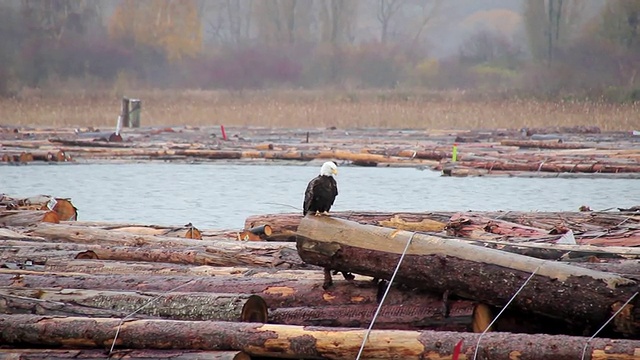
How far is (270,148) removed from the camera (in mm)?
22984

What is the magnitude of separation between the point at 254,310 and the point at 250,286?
402 millimetres

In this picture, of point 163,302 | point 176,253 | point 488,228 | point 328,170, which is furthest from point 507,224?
point 163,302

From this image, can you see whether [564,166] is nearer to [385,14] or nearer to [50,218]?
[50,218]

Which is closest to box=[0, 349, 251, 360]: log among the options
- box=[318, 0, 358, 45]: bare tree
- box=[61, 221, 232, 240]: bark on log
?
box=[61, 221, 232, 240]: bark on log

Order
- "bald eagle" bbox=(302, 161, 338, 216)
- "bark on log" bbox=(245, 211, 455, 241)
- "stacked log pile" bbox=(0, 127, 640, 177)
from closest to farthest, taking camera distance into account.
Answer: "bald eagle" bbox=(302, 161, 338, 216), "bark on log" bbox=(245, 211, 455, 241), "stacked log pile" bbox=(0, 127, 640, 177)

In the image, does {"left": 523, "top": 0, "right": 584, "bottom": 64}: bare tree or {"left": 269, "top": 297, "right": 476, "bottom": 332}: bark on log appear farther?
{"left": 523, "top": 0, "right": 584, "bottom": 64}: bare tree

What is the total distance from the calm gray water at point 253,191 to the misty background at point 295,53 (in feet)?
51.6

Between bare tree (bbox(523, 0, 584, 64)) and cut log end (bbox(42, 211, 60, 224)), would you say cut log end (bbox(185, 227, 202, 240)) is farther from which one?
bare tree (bbox(523, 0, 584, 64))

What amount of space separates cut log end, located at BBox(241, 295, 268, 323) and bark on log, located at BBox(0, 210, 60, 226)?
3.86 m

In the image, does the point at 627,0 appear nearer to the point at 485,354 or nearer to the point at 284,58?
the point at 284,58

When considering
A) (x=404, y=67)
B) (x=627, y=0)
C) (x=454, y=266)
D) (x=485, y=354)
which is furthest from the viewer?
(x=404, y=67)

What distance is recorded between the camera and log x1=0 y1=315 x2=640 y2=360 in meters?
4.86

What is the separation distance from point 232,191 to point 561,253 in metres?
12.5

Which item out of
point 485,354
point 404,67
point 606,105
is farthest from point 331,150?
point 404,67
